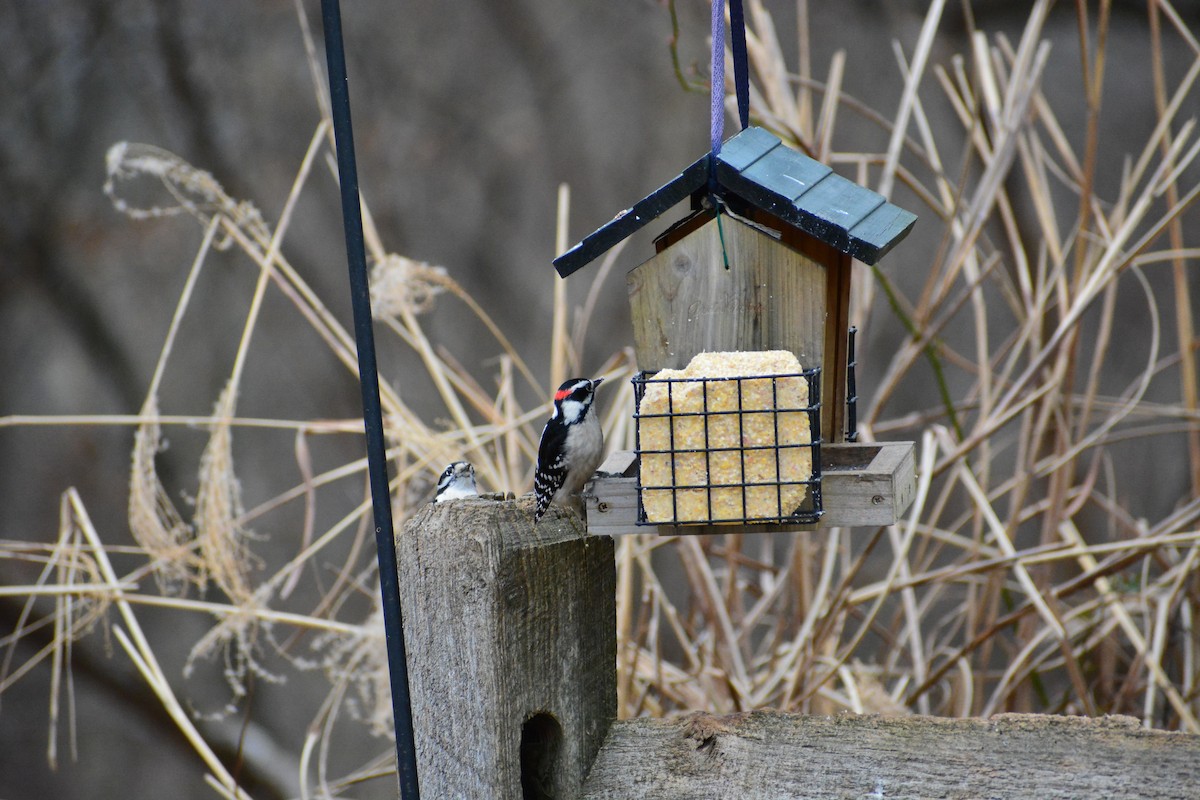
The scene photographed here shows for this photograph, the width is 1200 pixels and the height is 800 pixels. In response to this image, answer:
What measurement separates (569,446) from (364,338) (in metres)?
0.57

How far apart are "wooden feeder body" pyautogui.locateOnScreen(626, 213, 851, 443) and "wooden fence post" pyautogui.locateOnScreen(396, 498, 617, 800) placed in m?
0.30

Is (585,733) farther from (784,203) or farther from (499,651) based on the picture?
(784,203)

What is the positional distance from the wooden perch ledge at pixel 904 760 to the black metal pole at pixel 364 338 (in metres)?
0.29

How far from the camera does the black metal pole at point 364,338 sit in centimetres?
100

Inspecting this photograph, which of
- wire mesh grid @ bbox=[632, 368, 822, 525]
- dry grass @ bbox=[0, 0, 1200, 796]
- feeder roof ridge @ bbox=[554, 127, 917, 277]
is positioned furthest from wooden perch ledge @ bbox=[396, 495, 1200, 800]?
dry grass @ bbox=[0, 0, 1200, 796]

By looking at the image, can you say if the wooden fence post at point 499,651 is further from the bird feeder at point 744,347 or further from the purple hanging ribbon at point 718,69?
the purple hanging ribbon at point 718,69

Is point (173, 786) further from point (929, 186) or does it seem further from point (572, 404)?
point (929, 186)

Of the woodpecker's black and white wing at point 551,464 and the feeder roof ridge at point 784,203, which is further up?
the feeder roof ridge at point 784,203

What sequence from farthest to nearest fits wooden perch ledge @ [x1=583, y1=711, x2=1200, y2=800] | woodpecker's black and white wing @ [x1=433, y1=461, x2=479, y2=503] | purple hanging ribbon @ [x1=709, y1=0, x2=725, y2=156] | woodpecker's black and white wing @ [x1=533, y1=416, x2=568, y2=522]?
woodpecker's black and white wing @ [x1=433, y1=461, x2=479, y2=503], woodpecker's black and white wing @ [x1=533, y1=416, x2=568, y2=522], purple hanging ribbon @ [x1=709, y1=0, x2=725, y2=156], wooden perch ledge @ [x1=583, y1=711, x2=1200, y2=800]

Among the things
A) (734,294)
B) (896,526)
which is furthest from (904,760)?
(896,526)

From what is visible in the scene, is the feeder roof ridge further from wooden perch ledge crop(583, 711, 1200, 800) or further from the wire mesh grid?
wooden perch ledge crop(583, 711, 1200, 800)

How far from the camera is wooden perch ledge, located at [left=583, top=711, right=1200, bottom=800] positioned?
98 cm

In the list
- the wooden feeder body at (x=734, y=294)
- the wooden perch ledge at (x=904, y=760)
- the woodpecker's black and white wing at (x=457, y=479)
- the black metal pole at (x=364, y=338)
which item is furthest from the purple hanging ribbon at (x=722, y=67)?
the woodpecker's black and white wing at (x=457, y=479)

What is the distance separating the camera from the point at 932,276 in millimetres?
1918
